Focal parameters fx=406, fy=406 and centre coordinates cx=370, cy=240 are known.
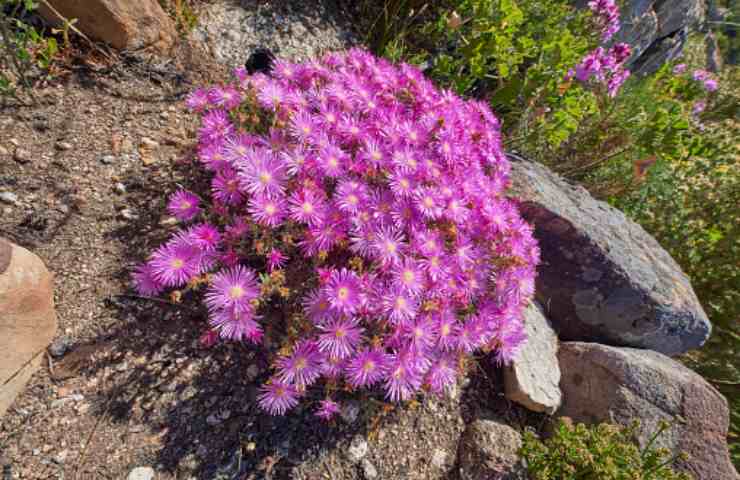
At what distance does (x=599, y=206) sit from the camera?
2.88 m

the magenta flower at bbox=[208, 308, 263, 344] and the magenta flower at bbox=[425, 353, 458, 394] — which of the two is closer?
the magenta flower at bbox=[208, 308, 263, 344]


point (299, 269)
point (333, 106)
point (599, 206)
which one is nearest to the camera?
point (299, 269)

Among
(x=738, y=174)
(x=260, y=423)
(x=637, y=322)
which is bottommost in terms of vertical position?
(x=260, y=423)

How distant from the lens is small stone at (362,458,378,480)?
69.2 inches

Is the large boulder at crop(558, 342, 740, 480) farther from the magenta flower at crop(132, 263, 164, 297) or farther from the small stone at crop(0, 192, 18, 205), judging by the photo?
the small stone at crop(0, 192, 18, 205)

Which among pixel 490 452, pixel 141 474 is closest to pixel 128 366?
pixel 141 474

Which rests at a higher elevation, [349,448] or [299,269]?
[299,269]

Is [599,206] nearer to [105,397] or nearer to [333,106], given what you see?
[333,106]

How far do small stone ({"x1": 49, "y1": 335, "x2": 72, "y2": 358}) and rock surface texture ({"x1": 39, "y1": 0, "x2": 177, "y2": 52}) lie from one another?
1.73 m

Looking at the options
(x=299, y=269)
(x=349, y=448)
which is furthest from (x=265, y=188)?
(x=349, y=448)

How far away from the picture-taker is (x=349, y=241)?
1.68 meters

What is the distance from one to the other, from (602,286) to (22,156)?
Answer: 10.3ft

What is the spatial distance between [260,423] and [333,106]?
1492 mm

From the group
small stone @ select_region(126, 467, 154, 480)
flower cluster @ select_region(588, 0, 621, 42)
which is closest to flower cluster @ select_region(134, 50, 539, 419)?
small stone @ select_region(126, 467, 154, 480)
